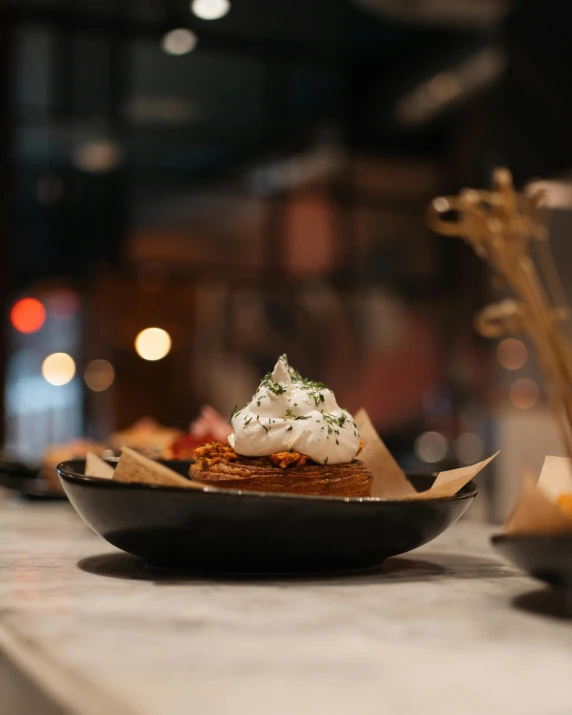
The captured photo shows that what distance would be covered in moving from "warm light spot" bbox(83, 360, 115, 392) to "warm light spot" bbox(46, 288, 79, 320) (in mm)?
345

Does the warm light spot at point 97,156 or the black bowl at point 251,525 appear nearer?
the black bowl at point 251,525

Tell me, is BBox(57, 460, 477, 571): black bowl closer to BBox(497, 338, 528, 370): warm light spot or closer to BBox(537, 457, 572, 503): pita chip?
BBox(537, 457, 572, 503): pita chip

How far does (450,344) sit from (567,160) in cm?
361

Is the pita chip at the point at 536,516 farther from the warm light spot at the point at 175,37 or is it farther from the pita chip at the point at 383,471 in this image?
the warm light spot at the point at 175,37

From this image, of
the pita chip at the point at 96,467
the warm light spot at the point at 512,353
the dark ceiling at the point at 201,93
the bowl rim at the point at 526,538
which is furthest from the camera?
the dark ceiling at the point at 201,93

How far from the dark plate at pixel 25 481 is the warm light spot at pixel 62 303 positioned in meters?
4.11

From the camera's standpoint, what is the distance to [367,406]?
7.26 m

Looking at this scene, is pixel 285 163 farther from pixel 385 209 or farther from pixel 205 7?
pixel 205 7

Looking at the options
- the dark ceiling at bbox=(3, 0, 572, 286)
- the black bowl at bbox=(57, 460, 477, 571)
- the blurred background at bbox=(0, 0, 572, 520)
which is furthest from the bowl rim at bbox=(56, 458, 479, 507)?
the dark ceiling at bbox=(3, 0, 572, 286)

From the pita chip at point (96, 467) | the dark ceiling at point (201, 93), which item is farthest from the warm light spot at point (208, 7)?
the dark ceiling at point (201, 93)

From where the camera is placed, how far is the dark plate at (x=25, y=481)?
2.09 metres

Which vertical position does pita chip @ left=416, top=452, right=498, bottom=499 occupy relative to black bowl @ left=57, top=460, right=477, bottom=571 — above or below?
above

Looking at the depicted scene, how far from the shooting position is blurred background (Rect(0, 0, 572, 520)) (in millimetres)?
6387

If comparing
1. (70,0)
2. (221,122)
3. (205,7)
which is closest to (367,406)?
(221,122)
